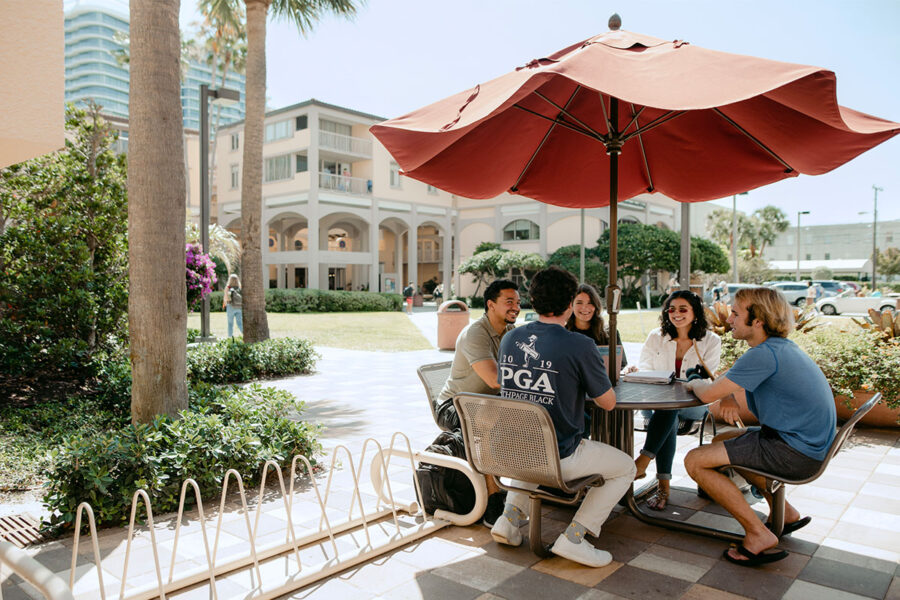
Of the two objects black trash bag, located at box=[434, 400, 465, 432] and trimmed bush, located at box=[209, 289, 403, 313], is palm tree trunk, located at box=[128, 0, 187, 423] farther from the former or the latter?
trimmed bush, located at box=[209, 289, 403, 313]

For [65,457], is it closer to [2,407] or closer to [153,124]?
[153,124]

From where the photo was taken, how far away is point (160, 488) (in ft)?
13.7

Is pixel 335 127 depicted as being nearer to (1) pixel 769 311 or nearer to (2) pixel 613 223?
(2) pixel 613 223

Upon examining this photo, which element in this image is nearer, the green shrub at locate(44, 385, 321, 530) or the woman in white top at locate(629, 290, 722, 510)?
the green shrub at locate(44, 385, 321, 530)

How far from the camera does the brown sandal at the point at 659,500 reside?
14.1 ft

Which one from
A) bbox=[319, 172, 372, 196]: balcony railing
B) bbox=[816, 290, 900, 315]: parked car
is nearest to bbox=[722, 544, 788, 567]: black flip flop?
bbox=[816, 290, 900, 315]: parked car

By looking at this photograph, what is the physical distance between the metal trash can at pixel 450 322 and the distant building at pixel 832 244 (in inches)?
2926

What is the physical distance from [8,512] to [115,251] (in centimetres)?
486

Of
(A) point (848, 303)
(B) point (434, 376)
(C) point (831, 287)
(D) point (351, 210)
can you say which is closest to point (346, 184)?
(D) point (351, 210)

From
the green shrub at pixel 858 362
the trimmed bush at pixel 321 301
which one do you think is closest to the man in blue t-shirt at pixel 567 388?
the green shrub at pixel 858 362

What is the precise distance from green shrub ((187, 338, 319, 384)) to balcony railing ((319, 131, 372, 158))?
2570 centimetres

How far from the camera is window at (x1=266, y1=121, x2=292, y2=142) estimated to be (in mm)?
35625

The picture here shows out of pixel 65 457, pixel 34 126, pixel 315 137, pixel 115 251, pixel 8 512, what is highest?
pixel 315 137

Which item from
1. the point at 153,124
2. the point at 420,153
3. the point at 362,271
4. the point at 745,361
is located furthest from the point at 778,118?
the point at 362,271
